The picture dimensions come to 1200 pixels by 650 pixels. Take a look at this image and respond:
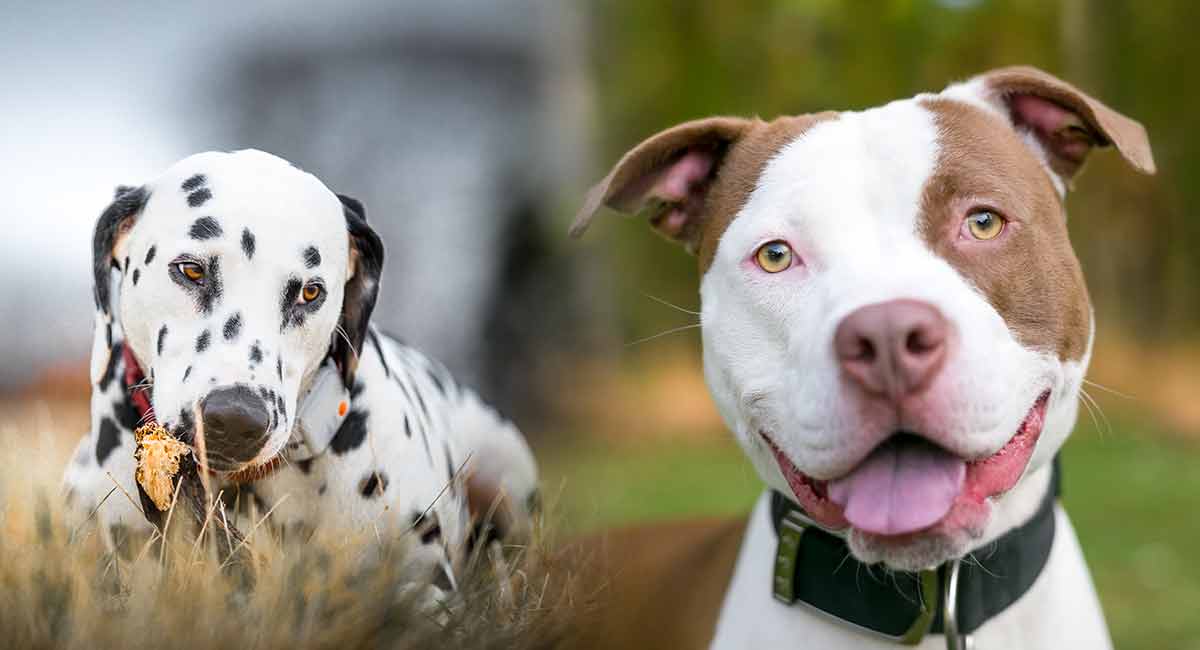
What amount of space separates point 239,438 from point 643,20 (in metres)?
8.22

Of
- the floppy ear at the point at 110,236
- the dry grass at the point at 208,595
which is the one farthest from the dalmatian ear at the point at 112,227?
the dry grass at the point at 208,595

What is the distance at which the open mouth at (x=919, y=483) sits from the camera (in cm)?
193

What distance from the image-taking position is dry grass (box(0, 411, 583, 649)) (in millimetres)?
1526

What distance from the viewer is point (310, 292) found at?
5.28 feet

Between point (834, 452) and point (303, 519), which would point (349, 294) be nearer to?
point (303, 519)

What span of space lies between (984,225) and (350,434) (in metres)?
1.15

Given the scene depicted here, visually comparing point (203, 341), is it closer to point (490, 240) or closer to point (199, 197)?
point (199, 197)

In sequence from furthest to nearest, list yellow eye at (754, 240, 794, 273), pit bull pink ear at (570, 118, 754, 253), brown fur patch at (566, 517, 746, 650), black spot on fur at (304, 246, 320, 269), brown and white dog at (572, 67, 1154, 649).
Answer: brown fur patch at (566, 517, 746, 650)
pit bull pink ear at (570, 118, 754, 253)
yellow eye at (754, 240, 794, 273)
brown and white dog at (572, 67, 1154, 649)
black spot on fur at (304, 246, 320, 269)

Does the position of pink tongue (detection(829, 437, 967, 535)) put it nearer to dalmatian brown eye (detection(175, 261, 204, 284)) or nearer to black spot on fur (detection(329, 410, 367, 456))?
black spot on fur (detection(329, 410, 367, 456))

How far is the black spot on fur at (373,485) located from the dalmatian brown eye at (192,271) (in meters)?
0.40

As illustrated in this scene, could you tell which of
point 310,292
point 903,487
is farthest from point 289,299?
point 903,487

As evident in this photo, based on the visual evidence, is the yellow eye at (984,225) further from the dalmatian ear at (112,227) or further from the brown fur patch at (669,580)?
the dalmatian ear at (112,227)

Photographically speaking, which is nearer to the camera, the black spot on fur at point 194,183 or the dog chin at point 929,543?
the black spot on fur at point 194,183

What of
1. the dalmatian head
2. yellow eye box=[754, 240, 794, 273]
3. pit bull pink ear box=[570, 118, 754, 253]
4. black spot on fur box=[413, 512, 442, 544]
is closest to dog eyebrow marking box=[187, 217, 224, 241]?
the dalmatian head
